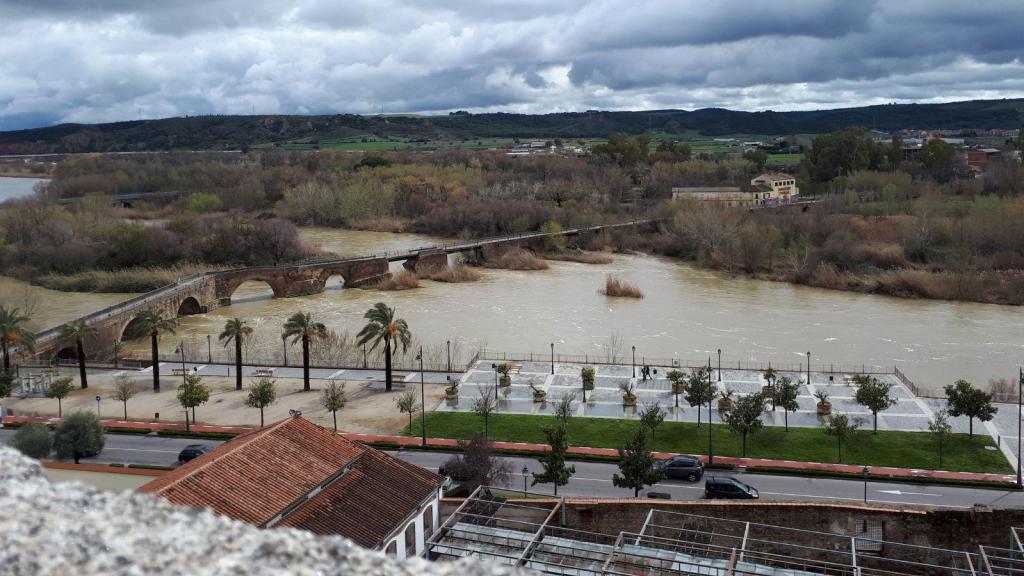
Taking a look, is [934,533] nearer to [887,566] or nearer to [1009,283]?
[887,566]

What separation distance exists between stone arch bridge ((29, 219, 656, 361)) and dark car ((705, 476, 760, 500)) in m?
28.2

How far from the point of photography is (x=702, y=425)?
102 ft

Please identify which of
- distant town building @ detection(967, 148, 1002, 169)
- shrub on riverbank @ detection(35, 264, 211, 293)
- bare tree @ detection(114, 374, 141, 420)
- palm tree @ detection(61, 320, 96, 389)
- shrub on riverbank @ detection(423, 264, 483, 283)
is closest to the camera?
bare tree @ detection(114, 374, 141, 420)

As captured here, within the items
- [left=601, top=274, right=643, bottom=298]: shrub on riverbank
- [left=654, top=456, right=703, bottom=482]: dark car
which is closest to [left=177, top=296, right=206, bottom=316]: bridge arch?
[left=601, top=274, right=643, bottom=298]: shrub on riverbank

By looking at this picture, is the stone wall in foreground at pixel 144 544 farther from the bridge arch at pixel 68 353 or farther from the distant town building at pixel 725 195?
the distant town building at pixel 725 195

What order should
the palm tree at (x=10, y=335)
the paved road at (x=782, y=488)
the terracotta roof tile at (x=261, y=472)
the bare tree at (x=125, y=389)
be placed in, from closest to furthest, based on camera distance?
the terracotta roof tile at (x=261, y=472)
the paved road at (x=782, y=488)
the bare tree at (x=125, y=389)
the palm tree at (x=10, y=335)

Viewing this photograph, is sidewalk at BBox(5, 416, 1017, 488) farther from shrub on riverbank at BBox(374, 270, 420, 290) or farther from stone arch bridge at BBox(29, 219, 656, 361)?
shrub on riverbank at BBox(374, 270, 420, 290)

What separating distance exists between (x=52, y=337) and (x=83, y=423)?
59.8ft

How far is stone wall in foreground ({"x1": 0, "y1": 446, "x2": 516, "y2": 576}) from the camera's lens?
8.71 feet

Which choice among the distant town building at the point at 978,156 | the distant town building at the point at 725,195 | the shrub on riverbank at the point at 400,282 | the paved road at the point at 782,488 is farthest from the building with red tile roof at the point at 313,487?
the distant town building at the point at 978,156

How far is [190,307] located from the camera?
57.4m

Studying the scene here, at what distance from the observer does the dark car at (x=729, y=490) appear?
77.9ft

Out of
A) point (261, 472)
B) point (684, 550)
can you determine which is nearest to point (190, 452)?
point (261, 472)

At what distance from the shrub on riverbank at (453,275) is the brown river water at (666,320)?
1.42 meters
